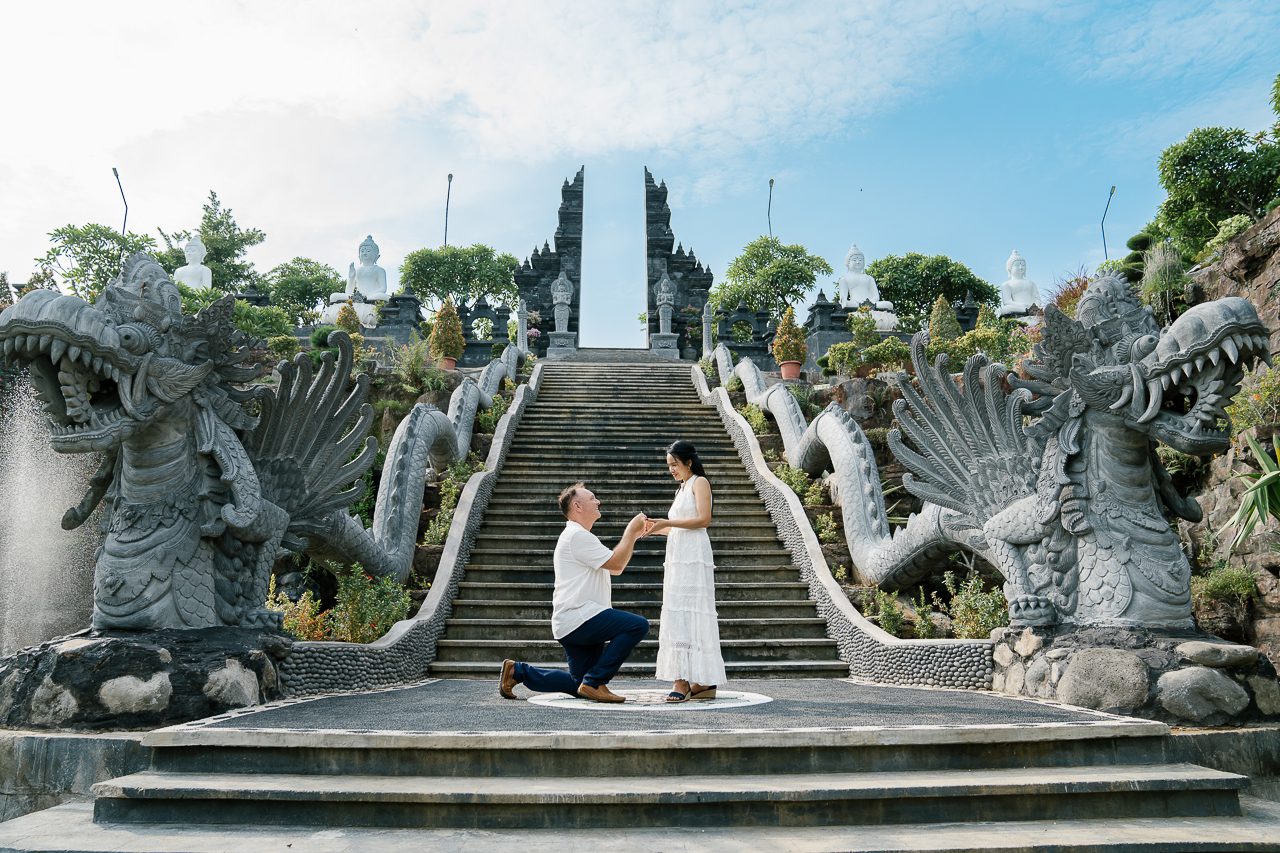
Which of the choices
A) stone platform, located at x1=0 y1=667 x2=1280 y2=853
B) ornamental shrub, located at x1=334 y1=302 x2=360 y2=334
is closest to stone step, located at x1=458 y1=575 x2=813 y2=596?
stone platform, located at x1=0 y1=667 x2=1280 y2=853

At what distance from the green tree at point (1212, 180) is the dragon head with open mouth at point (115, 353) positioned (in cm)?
1500

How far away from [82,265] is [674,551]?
31.8 m

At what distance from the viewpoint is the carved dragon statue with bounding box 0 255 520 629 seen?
3.97 metres

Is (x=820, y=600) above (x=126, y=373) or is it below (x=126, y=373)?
below

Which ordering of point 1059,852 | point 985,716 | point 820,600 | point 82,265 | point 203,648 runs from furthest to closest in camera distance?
point 82,265 → point 820,600 → point 203,648 → point 985,716 → point 1059,852

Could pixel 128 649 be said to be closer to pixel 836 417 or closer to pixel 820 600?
pixel 820 600

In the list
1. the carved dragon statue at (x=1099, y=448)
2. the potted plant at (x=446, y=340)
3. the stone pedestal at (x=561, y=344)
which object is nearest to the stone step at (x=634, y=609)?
the carved dragon statue at (x=1099, y=448)

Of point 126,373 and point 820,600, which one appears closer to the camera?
point 126,373

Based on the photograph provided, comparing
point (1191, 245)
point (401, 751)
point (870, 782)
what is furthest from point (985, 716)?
point (1191, 245)

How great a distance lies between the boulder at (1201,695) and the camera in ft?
12.1

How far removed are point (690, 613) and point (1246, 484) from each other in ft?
19.4

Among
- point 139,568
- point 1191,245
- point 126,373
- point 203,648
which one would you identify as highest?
point 1191,245

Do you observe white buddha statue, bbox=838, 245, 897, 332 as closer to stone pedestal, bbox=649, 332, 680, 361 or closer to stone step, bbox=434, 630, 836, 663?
stone pedestal, bbox=649, 332, 680, 361

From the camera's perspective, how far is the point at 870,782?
2912 millimetres
